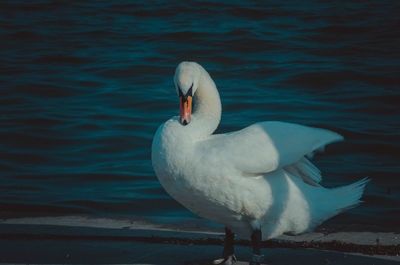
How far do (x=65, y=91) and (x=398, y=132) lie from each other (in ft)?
19.1

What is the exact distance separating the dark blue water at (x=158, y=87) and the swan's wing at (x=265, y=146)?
1.34 m

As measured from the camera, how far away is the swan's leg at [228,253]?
472cm

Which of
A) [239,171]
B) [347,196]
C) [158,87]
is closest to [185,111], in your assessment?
[239,171]

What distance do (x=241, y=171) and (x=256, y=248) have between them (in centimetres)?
56

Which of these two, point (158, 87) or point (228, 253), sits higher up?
point (158, 87)

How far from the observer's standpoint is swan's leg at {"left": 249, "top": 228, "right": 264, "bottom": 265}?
452 cm

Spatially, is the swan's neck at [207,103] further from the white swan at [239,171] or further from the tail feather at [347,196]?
the tail feather at [347,196]

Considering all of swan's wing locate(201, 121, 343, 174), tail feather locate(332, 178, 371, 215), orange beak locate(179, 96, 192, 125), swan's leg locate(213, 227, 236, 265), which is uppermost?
orange beak locate(179, 96, 192, 125)

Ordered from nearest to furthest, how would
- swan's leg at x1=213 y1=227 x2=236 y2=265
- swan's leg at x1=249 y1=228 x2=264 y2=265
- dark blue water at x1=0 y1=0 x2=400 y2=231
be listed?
swan's leg at x1=249 y1=228 x2=264 y2=265, swan's leg at x1=213 y1=227 x2=236 y2=265, dark blue water at x1=0 y1=0 x2=400 y2=231

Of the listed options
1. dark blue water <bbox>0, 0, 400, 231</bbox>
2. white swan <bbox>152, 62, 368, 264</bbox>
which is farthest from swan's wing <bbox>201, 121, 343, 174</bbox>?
dark blue water <bbox>0, 0, 400, 231</bbox>

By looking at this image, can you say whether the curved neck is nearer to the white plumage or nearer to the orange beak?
the white plumage

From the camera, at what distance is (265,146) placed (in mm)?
4562

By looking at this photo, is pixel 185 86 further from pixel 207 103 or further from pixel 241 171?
pixel 241 171

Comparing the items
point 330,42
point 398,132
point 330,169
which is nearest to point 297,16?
point 330,42
